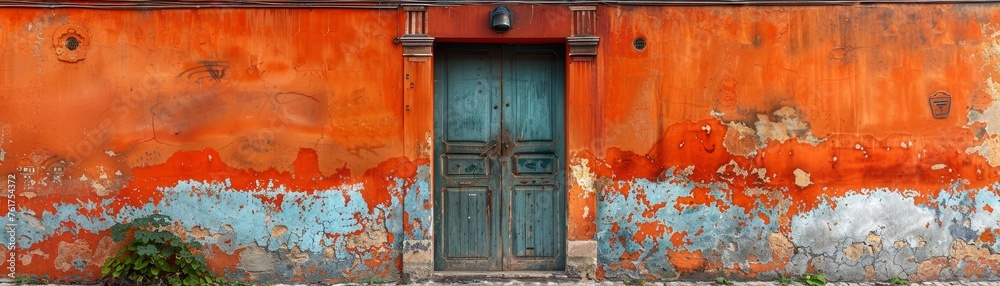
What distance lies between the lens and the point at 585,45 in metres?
4.95

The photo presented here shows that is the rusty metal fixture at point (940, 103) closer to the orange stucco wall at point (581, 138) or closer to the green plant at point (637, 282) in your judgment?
the orange stucco wall at point (581, 138)

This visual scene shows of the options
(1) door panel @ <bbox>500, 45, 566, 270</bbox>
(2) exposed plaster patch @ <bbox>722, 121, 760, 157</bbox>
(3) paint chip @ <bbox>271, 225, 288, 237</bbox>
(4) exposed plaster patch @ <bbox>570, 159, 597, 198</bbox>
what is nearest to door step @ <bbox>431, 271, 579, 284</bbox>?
(1) door panel @ <bbox>500, 45, 566, 270</bbox>

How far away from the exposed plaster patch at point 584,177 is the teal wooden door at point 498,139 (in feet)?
0.65

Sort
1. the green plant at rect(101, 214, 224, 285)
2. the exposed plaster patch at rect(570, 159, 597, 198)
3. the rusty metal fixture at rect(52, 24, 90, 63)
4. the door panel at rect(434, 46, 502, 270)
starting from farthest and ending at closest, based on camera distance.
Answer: the door panel at rect(434, 46, 502, 270) → the exposed plaster patch at rect(570, 159, 597, 198) → the rusty metal fixture at rect(52, 24, 90, 63) → the green plant at rect(101, 214, 224, 285)

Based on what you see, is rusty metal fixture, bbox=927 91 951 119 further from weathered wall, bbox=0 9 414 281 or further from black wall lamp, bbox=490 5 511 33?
weathered wall, bbox=0 9 414 281

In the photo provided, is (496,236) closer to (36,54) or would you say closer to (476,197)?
(476,197)

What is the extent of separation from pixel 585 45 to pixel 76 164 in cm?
387

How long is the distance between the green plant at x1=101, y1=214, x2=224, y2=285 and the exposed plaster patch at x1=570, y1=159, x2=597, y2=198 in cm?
282

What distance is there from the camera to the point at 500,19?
479cm

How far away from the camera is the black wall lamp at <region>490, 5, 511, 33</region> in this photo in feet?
15.7

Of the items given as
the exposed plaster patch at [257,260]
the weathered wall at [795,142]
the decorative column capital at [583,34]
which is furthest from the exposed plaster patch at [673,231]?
the exposed plaster patch at [257,260]

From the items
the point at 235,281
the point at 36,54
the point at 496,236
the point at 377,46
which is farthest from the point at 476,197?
the point at 36,54

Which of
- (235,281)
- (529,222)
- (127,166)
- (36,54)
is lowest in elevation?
(235,281)

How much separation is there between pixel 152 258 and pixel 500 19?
2995mm
